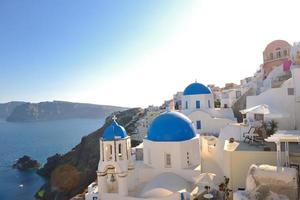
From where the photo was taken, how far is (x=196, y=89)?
2775 centimetres

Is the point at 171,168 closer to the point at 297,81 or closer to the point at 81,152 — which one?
the point at 297,81

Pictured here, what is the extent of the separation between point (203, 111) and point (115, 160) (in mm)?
13697

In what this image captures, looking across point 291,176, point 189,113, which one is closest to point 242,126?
point 291,176

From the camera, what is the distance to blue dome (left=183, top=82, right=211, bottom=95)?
1088 inches

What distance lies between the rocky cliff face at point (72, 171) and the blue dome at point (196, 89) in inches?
780

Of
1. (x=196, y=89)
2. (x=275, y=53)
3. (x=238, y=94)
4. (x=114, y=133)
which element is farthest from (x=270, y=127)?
(x=238, y=94)

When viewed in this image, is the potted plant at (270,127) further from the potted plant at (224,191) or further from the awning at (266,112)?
the potted plant at (224,191)

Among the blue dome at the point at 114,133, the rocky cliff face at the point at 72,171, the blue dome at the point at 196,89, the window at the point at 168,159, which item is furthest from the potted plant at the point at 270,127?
the rocky cliff face at the point at 72,171

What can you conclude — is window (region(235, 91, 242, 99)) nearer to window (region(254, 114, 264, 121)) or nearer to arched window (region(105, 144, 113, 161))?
window (region(254, 114, 264, 121))

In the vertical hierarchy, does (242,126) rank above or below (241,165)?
above

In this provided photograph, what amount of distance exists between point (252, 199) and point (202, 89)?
1815cm

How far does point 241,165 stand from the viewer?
12875 mm

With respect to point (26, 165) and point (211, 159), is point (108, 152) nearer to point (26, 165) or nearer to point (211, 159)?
point (211, 159)

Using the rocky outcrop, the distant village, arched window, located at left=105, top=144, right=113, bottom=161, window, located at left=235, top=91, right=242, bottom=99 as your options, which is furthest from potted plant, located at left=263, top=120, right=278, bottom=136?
the rocky outcrop
